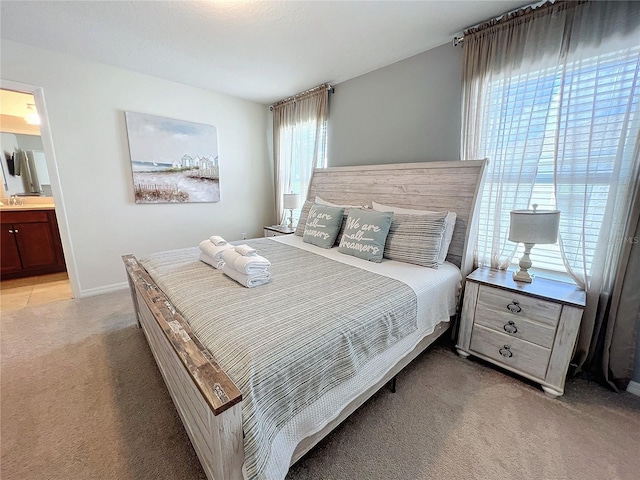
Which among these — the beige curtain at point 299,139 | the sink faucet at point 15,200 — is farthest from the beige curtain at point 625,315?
the sink faucet at point 15,200

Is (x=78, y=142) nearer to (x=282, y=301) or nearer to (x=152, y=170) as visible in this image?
(x=152, y=170)

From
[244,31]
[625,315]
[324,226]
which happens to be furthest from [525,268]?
[244,31]

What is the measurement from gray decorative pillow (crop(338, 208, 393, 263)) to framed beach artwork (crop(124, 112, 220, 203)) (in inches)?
95.3

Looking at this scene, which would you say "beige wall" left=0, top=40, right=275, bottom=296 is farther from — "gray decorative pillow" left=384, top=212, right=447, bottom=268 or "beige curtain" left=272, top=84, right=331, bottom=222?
"gray decorative pillow" left=384, top=212, right=447, bottom=268

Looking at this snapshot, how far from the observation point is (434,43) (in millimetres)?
2285

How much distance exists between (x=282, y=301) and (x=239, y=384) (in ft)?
1.67

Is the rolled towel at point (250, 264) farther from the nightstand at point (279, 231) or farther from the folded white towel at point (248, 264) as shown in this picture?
the nightstand at point (279, 231)

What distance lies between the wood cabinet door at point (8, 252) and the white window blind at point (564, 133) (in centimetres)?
554

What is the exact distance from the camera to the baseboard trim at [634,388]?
64.3 inches

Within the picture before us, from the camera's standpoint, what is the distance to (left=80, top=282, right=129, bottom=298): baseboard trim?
2.98 metres

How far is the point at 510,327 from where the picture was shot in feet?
5.74

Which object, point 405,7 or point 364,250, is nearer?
point 405,7

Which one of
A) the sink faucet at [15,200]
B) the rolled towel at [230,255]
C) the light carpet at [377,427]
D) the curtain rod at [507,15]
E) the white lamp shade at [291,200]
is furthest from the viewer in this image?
the sink faucet at [15,200]

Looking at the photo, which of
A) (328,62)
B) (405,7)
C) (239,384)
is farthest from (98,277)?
(405,7)
